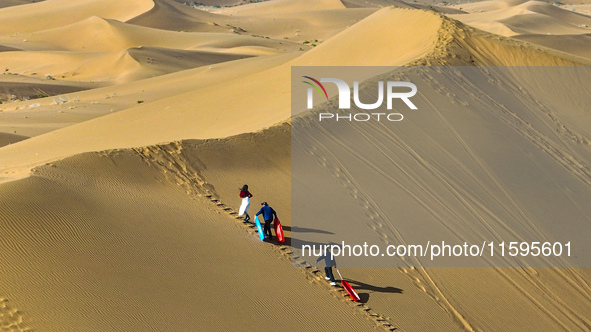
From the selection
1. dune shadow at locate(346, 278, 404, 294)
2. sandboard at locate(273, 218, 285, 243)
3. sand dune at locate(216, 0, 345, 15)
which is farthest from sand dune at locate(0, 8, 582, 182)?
sand dune at locate(216, 0, 345, 15)

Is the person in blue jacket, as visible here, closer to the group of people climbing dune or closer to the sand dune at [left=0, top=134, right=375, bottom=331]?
the group of people climbing dune

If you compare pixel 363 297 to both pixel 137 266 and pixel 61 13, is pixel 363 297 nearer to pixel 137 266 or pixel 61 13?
pixel 137 266

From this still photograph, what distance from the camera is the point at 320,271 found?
1111 cm

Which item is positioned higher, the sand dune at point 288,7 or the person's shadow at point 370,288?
the person's shadow at point 370,288

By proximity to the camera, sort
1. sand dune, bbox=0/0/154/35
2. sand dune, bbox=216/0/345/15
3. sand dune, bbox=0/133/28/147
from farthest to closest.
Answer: sand dune, bbox=216/0/345/15 < sand dune, bbox=0/0/154/35 < sand dune, bbox=0/133/28/147

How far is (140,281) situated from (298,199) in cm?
465

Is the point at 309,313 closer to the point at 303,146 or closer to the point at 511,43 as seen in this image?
the point at 303,146

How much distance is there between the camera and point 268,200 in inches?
521

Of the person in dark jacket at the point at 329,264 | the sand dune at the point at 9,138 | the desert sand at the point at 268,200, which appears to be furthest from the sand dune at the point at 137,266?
the sand dune at the point at 9,138

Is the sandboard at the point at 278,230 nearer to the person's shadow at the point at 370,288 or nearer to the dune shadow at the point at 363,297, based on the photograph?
the person's shadow at the point at 370,288

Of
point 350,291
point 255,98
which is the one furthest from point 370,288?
point 255,98

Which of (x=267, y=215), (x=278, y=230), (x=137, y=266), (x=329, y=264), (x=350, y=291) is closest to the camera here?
(x=137, y=266)

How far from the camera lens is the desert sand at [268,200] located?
364 inches

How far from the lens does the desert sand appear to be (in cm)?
926
